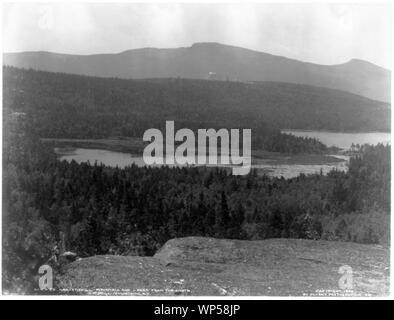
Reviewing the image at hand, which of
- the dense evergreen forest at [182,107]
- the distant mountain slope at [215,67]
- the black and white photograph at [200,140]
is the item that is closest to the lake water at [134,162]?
the black and white photograph at [200,140]

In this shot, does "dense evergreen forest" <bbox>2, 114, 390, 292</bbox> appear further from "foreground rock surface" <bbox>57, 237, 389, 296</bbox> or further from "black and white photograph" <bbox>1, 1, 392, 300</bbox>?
"foreground rock surface" <bbox>57, 237, 389, 296</bbox>

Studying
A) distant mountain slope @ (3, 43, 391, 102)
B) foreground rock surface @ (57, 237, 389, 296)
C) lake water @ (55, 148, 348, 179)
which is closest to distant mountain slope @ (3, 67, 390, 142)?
distant mountain slope @ (3, 43, 391, 102)

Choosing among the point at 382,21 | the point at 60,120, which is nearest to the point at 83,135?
the point at 60,120

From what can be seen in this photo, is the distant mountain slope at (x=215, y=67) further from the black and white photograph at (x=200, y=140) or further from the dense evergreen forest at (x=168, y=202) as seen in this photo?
the dense evergreen forest at (x=168, y=202)

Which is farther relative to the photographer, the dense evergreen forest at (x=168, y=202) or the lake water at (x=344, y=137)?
the lake water at (x=344, y=137)

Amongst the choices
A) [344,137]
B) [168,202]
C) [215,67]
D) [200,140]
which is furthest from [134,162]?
[344,137]

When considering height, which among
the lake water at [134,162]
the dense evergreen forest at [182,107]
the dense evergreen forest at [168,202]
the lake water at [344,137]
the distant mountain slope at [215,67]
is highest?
the distant mountain slope at [215,67]

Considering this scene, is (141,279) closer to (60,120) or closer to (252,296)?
(252,296)
